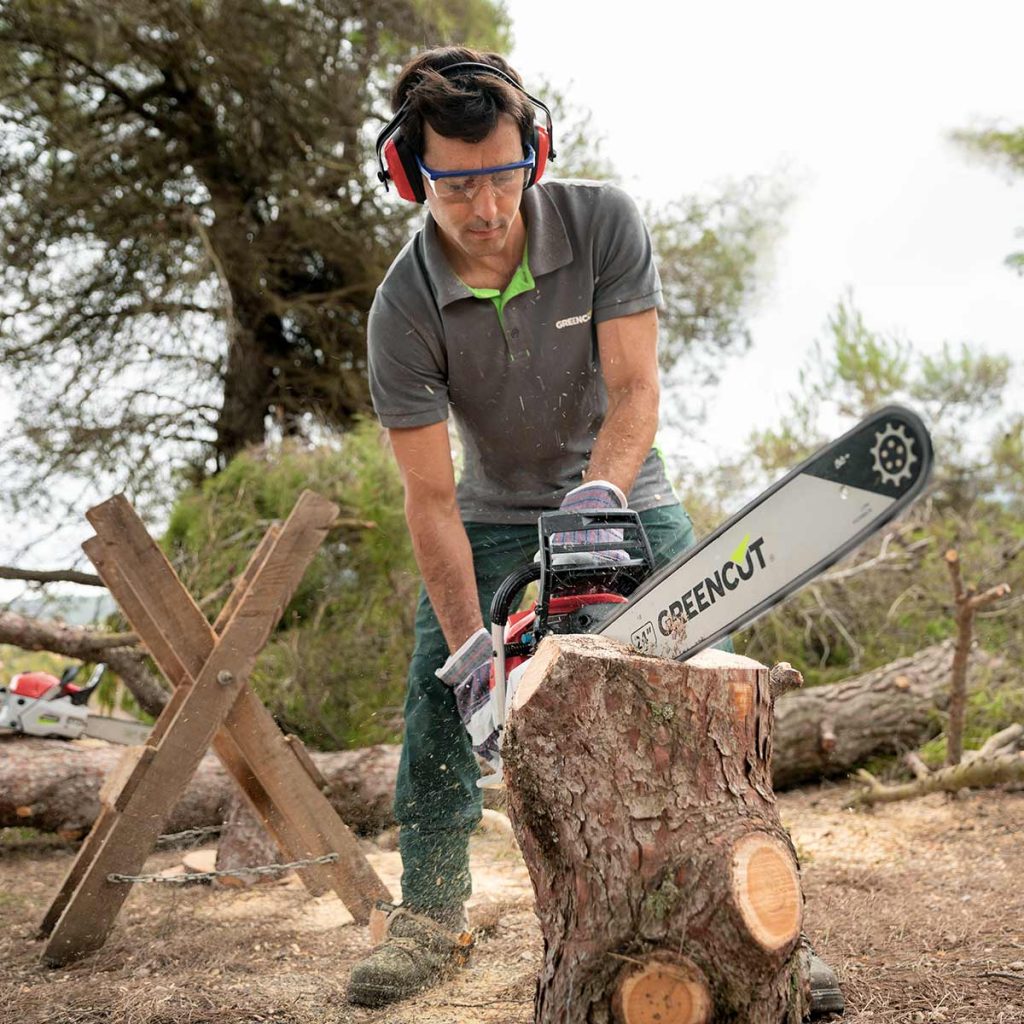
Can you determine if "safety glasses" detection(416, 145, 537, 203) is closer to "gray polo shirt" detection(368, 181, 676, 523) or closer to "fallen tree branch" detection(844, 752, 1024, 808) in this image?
"gray polo shirt" detection(368, 181, 676, 523)

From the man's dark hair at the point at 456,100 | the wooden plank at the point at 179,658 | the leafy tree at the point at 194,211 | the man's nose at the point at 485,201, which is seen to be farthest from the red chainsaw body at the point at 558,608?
the leafy tree at the point at 194,211

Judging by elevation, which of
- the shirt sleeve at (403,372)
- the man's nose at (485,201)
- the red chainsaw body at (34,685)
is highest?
the man's nose at (485,201)

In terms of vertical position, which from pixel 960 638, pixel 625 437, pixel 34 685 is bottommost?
pixel 34 685

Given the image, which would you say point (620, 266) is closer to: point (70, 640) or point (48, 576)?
point (48, 576)

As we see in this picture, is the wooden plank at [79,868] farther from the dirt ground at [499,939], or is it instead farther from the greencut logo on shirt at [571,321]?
the greencut logo on shirt at [571,321]

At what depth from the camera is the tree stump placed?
1427 millimetres

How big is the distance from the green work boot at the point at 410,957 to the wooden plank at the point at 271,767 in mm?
531

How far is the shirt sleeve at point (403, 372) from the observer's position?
87.4 inches

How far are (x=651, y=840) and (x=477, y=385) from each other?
1.15 m

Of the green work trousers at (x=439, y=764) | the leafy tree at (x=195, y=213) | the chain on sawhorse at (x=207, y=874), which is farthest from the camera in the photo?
the leafy tree at (x=195, y=213)

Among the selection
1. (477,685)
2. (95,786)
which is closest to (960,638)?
(477,685)

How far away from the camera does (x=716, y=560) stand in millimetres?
1428

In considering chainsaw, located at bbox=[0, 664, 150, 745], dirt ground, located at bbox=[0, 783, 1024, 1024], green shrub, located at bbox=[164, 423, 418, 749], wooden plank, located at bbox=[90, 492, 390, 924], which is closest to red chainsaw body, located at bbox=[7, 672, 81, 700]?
chainsaw, located at bbox=[0, 664, 150, 745]

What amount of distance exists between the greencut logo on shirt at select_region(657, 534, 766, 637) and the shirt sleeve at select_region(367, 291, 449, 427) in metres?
0.90
